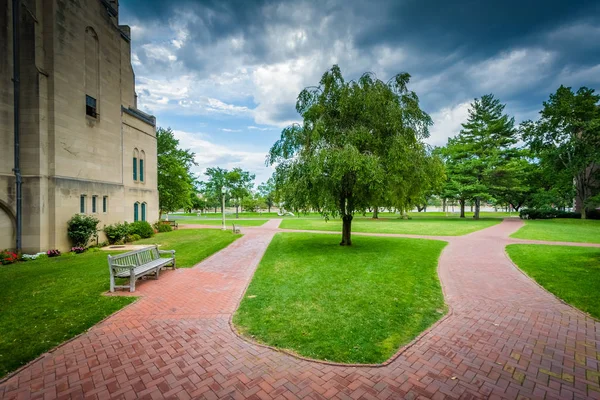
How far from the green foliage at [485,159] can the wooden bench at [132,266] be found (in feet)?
119

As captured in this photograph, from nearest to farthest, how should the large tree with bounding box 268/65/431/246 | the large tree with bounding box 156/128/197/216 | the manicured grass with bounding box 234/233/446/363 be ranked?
the manicured grass with bounding box 234/233/446/363, the large tree with bounding box 268/65/431/246, the large tree with bounding box 156/128/197/216

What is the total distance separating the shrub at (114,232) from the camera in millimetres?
16281

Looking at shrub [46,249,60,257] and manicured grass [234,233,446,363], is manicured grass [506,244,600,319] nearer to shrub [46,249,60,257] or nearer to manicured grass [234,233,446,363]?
manicured grass [234,233,446,363]

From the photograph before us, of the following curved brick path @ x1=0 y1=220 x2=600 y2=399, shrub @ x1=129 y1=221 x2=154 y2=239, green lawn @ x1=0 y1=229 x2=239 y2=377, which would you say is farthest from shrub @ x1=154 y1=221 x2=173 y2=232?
curved brick path @ x1=0 y1=220 x2=600 y2=399

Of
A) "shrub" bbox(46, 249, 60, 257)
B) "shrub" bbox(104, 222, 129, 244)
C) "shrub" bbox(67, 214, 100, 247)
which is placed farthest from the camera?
"shrub" bbox(104, 222, 129, 244)

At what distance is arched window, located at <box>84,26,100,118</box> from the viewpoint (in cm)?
1516

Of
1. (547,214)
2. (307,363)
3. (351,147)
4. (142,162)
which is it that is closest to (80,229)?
(142,162)

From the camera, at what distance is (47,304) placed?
6.24 metres

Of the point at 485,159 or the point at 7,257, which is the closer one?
the point at 7,257

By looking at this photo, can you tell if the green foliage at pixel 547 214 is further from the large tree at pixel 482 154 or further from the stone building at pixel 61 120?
the stone building at pixel 61 120

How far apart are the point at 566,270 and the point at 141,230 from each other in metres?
22.9

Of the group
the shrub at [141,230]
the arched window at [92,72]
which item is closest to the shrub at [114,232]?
the shrub at [141,230]

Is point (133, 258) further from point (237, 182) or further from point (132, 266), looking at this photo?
point (237, 182)

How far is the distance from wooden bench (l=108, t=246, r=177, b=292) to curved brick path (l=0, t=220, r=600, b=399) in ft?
5.13
